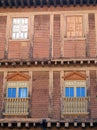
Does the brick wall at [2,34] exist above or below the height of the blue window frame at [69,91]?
above

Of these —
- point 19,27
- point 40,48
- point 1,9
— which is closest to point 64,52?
point 40,48

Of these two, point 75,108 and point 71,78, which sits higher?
point 71,78

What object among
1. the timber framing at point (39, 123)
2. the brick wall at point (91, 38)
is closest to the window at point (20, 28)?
the brick wall at point (91, 38)

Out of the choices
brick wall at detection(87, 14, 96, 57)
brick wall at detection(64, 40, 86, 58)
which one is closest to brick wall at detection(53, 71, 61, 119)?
brick wall at detection(64, 40, 86, 58)

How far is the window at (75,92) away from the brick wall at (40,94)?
1.22 meters

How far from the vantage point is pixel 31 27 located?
2809 cm

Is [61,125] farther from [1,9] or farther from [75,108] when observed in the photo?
[1,9]

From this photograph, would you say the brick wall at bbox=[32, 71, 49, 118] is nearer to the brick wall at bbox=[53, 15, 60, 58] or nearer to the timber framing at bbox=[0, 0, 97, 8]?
the brick wall at bbox=[53, 15, 60, 58]

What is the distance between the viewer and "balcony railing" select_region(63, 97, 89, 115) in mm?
25797

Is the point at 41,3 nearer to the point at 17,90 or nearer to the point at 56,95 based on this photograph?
the point at 17,90

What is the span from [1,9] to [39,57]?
4.38 m

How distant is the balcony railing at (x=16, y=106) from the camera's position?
26031 millimetres

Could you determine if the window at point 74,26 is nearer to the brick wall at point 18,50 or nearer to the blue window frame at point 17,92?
the brick wall at point 18,50

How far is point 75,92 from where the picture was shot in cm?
2655
